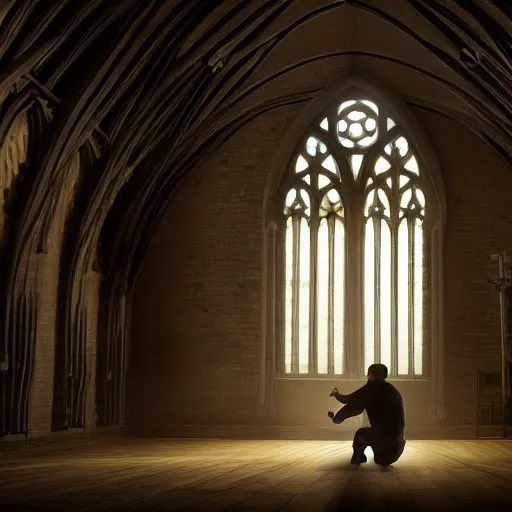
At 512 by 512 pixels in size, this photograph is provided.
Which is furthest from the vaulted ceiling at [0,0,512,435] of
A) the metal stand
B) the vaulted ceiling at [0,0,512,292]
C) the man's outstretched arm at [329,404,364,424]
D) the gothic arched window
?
the man's outstretched arm at [329,404,364,424]

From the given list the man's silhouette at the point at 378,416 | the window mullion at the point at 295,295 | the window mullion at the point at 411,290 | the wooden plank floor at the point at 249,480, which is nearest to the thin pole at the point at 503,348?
the window mullion at the point at 411,290

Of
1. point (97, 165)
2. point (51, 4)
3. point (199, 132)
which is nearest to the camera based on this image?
point (51, 4)

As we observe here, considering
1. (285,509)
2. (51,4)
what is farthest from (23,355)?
(285,509)

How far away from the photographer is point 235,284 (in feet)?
46.8

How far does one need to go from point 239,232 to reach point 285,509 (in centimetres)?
959

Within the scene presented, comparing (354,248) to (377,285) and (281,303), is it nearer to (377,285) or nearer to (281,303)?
(377,285)

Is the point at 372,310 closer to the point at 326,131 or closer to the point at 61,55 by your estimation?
the point at 326,131

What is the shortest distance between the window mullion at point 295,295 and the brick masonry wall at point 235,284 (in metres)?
0.51

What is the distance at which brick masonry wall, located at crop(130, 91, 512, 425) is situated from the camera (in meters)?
14.0

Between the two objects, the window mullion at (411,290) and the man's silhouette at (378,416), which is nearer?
the man's silhouette at (378,416)

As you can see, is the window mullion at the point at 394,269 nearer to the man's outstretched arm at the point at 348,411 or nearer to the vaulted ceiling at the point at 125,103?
the vaulted ceiling at the point at 125,103

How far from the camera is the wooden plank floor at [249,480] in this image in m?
5.16

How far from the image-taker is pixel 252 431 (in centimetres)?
1400

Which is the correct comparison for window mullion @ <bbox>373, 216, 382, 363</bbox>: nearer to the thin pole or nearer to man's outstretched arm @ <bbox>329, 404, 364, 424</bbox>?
the thin pole
